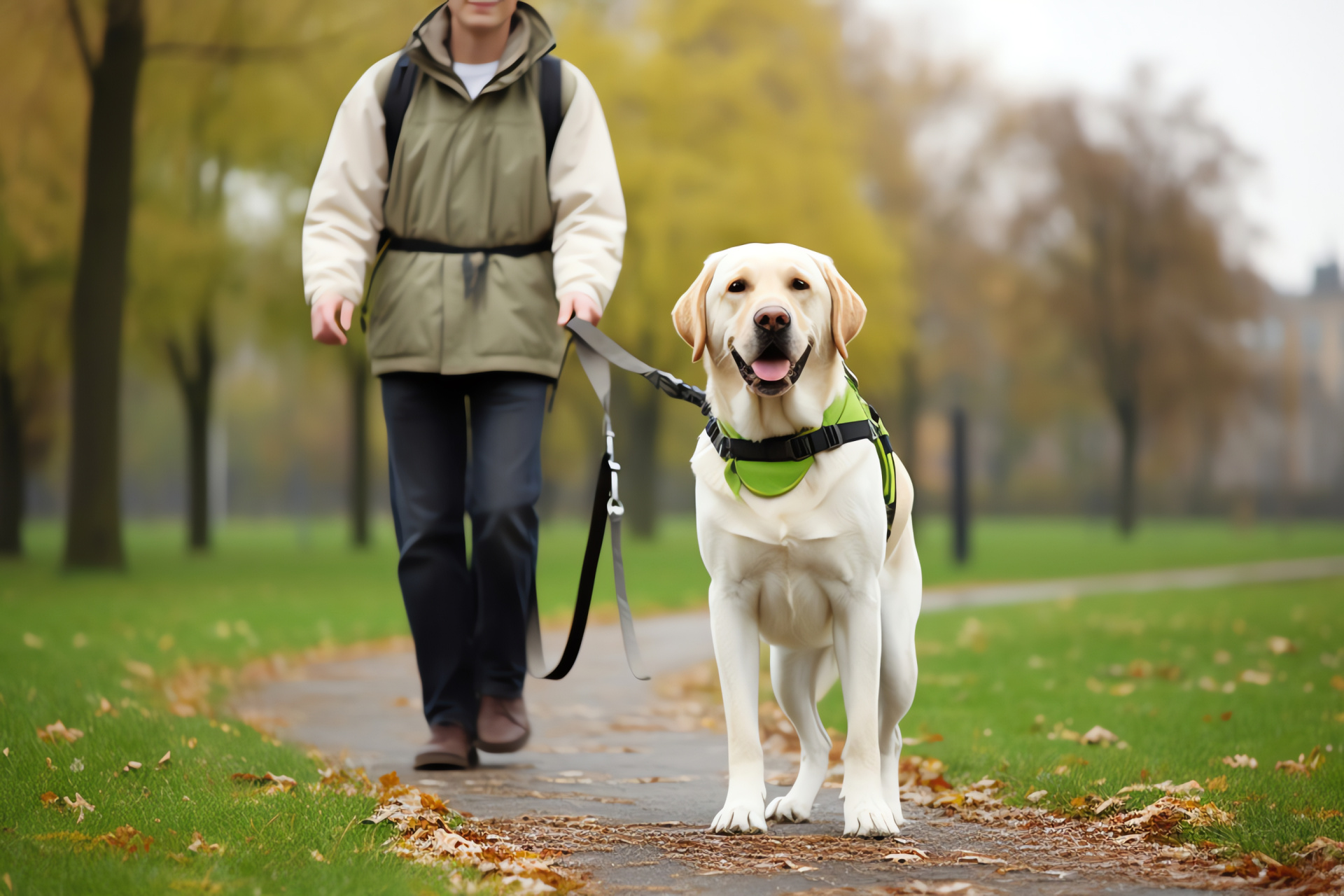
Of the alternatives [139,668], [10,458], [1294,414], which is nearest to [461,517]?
[139,668]

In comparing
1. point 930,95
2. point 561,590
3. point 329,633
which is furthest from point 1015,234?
point 329,633

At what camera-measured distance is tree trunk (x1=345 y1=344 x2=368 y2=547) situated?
76.3 ft

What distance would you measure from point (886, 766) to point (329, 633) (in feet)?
22.7

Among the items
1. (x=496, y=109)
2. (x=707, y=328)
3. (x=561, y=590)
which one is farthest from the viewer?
(x=561, y=590)

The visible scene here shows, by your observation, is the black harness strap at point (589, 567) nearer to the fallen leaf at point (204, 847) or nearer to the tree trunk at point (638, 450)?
the fallen leaf at point (204, 847)

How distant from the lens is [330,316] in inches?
175

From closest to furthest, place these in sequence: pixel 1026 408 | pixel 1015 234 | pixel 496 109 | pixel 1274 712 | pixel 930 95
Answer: pixel 496 109
pixel 1274 712
pixel 930 95
pixel 1015 234
pixel 1026 408

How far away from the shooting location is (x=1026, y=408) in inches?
1547

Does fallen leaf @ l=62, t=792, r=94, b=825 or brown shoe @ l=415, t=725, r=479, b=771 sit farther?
brown shoe @ l=415, t=725, r=479, b=771

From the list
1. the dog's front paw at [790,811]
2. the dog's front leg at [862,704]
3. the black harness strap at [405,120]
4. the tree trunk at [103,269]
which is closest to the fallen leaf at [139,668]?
the black harness strap at [405,120]

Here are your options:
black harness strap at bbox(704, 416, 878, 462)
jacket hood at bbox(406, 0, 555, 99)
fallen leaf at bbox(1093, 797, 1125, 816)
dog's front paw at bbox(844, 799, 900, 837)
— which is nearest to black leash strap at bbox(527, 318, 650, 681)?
black harness strap at bbox(704, 416, 878, 462)

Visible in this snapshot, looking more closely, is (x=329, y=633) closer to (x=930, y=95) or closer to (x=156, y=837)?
(x=156, y=837)

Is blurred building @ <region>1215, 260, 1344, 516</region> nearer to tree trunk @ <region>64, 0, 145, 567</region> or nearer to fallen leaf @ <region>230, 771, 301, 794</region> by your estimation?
tree trunk @ <region>64, 0, 145, 567</region>

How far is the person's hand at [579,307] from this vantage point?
14.7 ft
